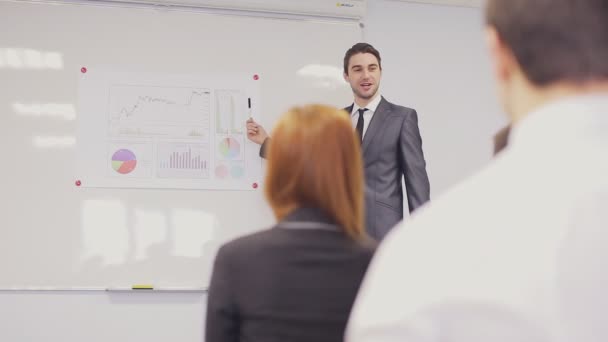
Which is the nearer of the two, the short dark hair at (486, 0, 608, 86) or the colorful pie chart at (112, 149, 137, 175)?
the short dark hair at (486, 0, 608, 86)

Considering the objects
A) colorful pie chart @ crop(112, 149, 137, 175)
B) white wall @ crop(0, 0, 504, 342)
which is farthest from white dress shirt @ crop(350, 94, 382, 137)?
colorful pie chart @ crop(112, 149, 137, 175)

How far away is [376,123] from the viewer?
276 cm

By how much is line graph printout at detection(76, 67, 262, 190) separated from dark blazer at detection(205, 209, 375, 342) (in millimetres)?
2033

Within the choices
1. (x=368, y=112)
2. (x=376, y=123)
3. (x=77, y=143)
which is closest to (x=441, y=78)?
(x=368, y=112)

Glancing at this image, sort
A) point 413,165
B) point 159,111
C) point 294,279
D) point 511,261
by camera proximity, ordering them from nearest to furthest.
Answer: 1. point 511,261
2. point 294,279
3. point 413,165
4. point 159,111

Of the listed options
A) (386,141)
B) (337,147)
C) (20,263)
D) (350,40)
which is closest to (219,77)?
(350,40)

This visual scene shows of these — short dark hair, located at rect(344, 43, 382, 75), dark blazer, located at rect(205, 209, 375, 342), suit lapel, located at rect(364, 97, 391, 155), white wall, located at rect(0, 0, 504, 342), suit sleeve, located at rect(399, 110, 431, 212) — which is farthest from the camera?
white wall, located at rect(0, 0, 504, 342)

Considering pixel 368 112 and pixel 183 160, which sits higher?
pixel 368 112

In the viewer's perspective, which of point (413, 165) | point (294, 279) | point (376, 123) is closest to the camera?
point (294, 279)

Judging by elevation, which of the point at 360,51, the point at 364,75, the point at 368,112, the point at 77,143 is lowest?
the point at 77,143

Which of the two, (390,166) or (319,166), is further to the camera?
(390,166)

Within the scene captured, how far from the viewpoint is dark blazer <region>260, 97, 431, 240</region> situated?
2637 mm

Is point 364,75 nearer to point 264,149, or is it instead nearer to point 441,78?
point 264,149

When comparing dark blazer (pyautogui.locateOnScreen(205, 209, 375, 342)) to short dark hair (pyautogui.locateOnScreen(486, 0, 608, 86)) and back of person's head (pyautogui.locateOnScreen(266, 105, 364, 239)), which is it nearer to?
back of person's head (pyautogui.locateOnScreen(266, 105, 364, 239))
